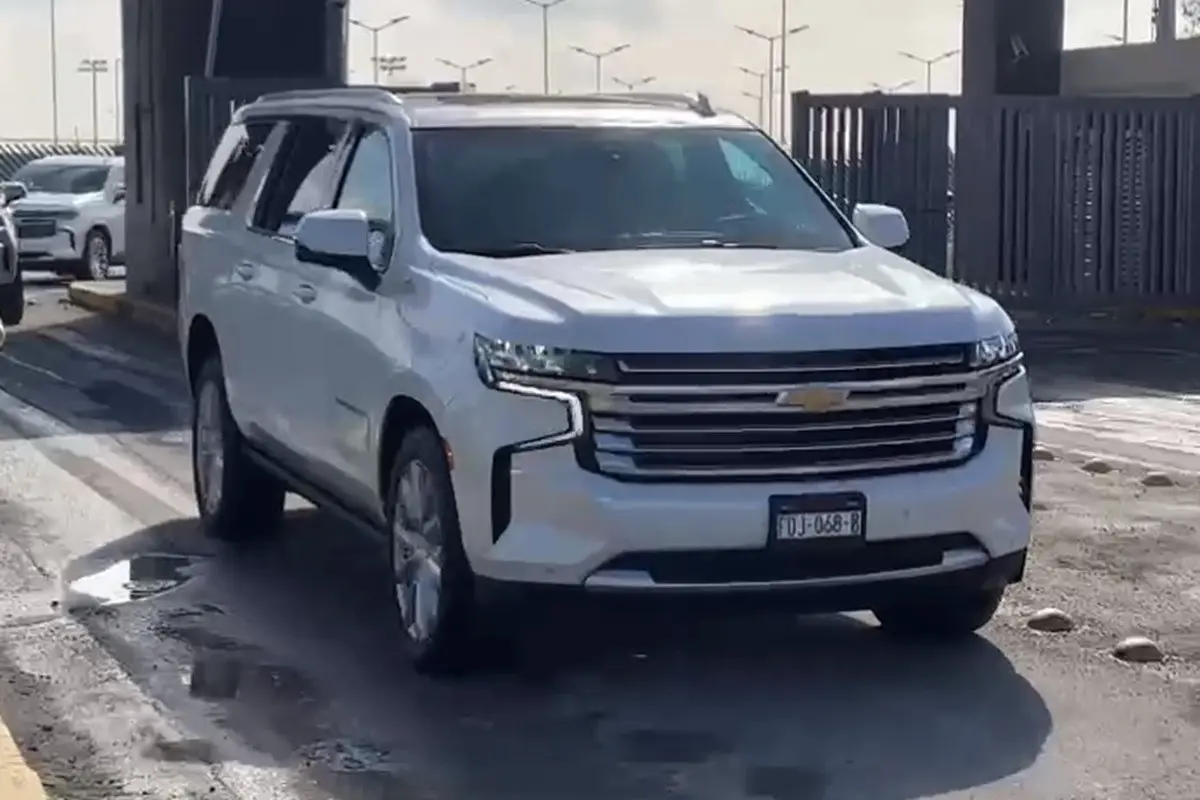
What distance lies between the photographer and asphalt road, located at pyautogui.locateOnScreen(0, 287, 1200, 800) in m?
6.66

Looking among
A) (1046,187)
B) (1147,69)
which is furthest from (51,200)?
(1147,69)

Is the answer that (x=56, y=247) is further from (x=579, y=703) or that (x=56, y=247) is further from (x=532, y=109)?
(x=579, y=703)

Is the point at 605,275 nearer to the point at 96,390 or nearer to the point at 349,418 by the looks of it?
the point at 349,418

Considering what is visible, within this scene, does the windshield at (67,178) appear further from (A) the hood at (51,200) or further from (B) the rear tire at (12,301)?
(B) the rear tire at (12,301)

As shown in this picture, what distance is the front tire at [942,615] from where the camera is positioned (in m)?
8.12

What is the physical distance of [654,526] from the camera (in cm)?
709

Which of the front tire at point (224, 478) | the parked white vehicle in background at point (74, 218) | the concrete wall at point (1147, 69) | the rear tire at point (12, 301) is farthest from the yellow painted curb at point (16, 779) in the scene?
the concrete wall at point (1147, 69)

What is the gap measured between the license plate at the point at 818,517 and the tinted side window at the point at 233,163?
13.6 ft

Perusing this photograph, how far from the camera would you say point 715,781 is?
259 inches

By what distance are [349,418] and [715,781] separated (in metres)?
2.53

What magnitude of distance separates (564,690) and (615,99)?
2843 mm

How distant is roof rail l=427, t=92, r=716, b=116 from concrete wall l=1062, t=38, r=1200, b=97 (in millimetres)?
32588

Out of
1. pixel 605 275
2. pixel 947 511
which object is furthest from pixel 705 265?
pixel 947 511

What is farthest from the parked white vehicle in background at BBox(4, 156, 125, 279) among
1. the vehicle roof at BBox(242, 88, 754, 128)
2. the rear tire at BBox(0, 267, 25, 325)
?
the vehicle roof at BBox(242, 88, 754, 128)
